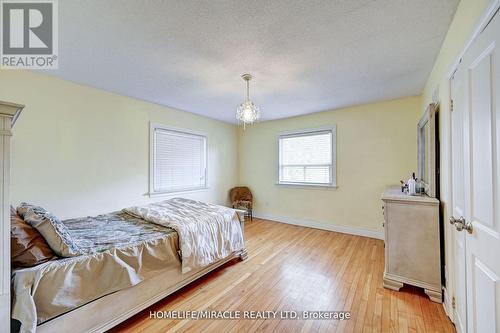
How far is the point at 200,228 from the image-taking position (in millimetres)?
2350

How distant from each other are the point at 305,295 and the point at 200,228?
1.32m

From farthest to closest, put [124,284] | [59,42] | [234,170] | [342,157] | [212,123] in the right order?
[234,170], [212,123], [342,157], [59,42], [124,284]

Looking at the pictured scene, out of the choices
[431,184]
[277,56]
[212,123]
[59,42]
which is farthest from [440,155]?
[212,123]

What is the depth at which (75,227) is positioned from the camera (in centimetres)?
230

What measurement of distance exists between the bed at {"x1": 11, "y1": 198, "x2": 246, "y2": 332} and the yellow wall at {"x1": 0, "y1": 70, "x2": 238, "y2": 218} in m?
0.56

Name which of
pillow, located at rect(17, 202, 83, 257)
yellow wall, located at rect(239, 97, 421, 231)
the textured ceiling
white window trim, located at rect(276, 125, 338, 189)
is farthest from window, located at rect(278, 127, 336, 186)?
pillow, located at rect(17, 202, 83, 257)

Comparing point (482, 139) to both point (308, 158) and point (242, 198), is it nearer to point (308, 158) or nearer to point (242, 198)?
point (308, 158)

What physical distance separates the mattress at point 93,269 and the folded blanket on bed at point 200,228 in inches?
3.7

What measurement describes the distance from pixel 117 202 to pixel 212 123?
2.63m

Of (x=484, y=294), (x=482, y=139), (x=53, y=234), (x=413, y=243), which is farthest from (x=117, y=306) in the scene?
(x=413, y=243)

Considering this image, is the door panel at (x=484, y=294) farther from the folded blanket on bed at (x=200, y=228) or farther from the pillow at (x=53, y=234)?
the pillow at (x=53, y=234)

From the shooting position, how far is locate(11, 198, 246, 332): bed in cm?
132

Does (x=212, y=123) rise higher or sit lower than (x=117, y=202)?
higher

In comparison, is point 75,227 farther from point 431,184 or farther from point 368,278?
point 431,184
